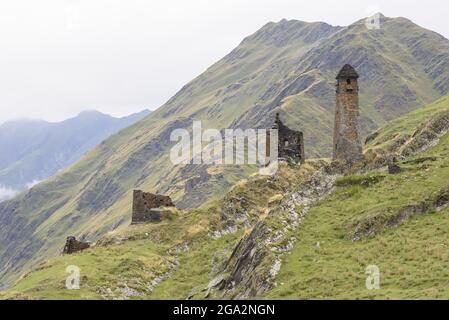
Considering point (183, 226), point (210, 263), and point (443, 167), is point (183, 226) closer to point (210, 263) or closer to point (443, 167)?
point (210, 263)

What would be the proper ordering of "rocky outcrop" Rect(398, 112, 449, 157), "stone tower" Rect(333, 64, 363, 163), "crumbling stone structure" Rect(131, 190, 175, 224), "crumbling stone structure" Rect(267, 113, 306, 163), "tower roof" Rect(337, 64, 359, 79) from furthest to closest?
"crumbling stone structure" Rect(267, 113, 306, 163) → "crumbling stone structure" Rect(131, 190, 175, 224) → "tower roof" Rect(337, 64, 359, 79) → "stone tower" Rect(333, 64, 363, 163) → "rocky outcrop" Rect(398, 112, 449, 157)

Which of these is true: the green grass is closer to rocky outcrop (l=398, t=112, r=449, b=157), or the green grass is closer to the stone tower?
rocky outcrop (l=398, t=112, r=449, b=157)

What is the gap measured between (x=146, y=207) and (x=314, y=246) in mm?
36080

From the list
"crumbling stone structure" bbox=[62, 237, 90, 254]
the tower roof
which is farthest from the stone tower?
"crumbling stone structure" bbox=[62, 237, 90, 254]

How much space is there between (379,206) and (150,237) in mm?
30578

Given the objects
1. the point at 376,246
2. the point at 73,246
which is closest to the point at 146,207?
the point at 73,246

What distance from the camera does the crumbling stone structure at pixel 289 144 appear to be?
81.6 m

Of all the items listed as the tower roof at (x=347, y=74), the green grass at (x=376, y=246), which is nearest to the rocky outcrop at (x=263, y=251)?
the green grass at (x=376, y=246)

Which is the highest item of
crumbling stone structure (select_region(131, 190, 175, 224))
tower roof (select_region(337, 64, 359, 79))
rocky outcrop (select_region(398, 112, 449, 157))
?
tower roof (select_region(337, 64, 359, 79))

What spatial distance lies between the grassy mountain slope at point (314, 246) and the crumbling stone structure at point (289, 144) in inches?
64.1

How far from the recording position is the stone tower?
75.6 m

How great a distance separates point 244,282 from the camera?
47.4 meters

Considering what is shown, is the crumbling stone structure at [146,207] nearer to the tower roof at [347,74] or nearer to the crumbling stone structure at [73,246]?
the crumbling stone structure at [73,246]
